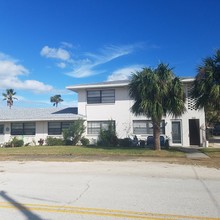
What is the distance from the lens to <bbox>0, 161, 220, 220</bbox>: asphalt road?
5.53 m

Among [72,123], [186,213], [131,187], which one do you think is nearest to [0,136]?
[72,123]

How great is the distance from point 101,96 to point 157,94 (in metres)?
9.17

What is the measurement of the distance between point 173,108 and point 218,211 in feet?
43.3

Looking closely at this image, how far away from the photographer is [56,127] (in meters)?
27.5

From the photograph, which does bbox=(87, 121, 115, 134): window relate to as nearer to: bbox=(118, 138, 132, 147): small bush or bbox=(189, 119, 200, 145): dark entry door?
bbox=(118, 138, 132, 147): small bush

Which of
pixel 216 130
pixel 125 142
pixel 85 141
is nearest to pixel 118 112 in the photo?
pixel 125 142

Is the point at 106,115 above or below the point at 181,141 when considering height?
above

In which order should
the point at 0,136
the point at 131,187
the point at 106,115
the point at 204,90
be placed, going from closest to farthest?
the point at 131,187, the point at 204,90, the point at 106,115, the point at 0,136

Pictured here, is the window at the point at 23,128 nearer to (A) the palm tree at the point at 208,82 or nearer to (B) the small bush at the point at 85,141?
(B) the small bush at the point at 85,141

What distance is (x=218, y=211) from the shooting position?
219 inches

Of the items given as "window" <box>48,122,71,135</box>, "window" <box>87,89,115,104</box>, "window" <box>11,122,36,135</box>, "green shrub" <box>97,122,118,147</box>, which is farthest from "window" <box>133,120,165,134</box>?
"window" <box>11,122,36,135</box>

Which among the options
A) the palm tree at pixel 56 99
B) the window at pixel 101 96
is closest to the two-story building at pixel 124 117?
the window at pixel 101 96

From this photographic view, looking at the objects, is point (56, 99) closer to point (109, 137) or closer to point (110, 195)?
point (109, 137)

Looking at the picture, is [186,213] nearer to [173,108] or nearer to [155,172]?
[155,172]
